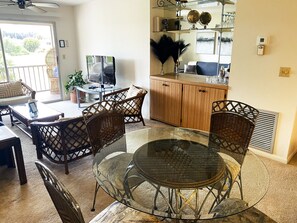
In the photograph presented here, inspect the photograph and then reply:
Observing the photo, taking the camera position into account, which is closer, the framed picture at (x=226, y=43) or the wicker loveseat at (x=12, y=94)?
the framed picture at (x=226, y=43)

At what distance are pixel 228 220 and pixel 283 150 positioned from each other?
76.0 inches

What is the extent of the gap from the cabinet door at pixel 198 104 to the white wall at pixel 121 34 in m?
0.98

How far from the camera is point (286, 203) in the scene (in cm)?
218

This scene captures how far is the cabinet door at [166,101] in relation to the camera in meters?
3.96

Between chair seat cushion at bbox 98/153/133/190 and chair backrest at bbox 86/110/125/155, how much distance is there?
0.75 ft

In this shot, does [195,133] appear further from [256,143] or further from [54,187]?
[54,187]

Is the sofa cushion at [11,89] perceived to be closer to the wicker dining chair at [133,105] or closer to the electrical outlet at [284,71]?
the wicker dining chair at [133,105]

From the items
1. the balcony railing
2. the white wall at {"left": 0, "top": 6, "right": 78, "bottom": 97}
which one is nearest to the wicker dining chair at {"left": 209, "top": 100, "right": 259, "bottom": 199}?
the white wall at {"left": 0, "top": 6, "right": 78, "bottom": 97}

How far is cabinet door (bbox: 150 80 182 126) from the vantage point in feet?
13.0

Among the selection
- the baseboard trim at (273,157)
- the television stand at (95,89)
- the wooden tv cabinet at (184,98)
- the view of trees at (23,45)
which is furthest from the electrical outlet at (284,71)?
the view of trees at (23,45)

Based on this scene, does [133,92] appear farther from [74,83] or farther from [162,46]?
[74,83]

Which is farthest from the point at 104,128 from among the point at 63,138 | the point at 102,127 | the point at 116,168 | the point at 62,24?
the point at 62,24

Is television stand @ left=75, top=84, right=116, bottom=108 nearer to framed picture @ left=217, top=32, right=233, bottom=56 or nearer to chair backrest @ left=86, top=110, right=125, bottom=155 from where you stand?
framed picture @ left=217, top=32, right=233, bottom=56

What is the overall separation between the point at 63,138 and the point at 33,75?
489 cm
